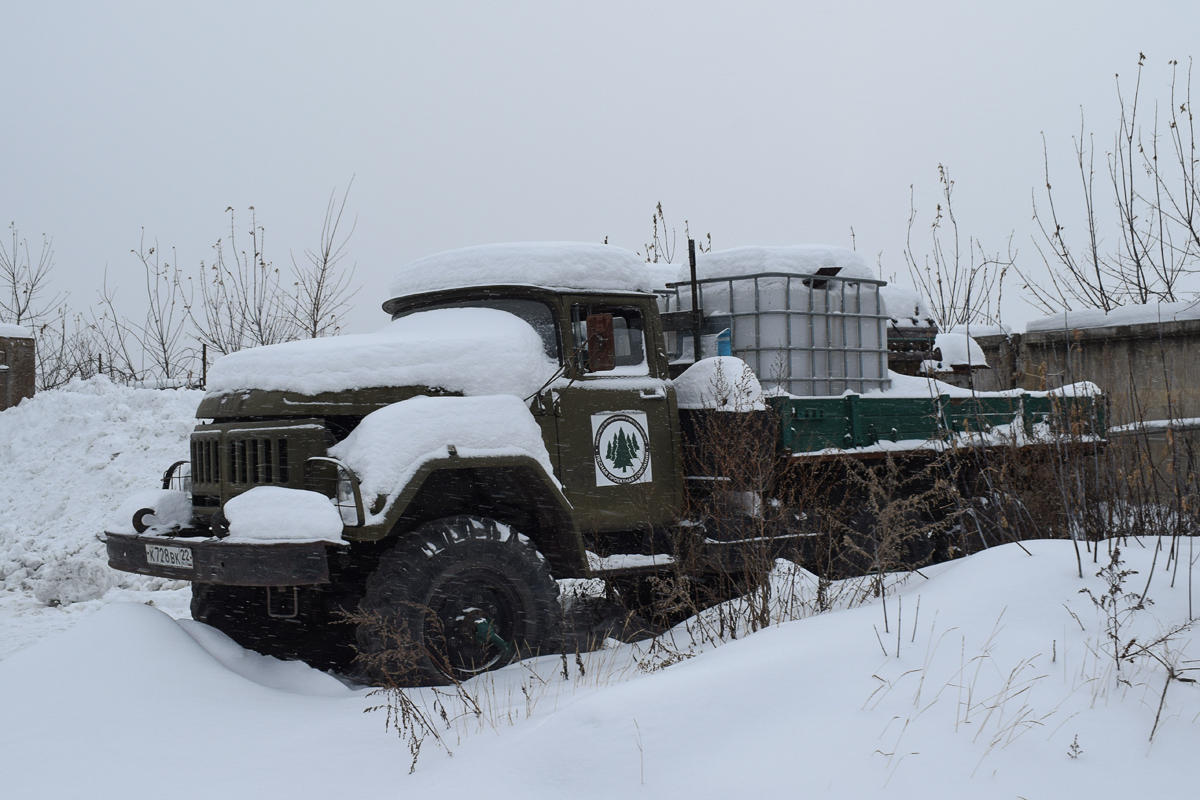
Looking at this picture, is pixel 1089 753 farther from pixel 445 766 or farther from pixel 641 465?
pixel 641 465

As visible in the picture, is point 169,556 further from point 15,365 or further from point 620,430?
point 15,365

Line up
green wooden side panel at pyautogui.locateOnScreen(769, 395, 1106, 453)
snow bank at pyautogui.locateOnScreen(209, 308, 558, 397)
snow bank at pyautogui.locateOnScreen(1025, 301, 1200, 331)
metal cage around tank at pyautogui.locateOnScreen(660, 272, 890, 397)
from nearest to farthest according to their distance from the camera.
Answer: snow bank at pyautogui.locateOnScreen(209, 308, 558, 397) → green wooden side panel at pyautogui.locateOnScreen(769, 395, 1106, 453) → metal cage around tank at pyautogui.locateOnScreen(660, 272, 890, 397) → snow bank at pyautogui.locateOnScreen(1025, 301, 1200, 331)

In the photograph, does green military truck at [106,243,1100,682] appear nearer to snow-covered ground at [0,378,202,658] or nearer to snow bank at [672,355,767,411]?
snow bank at [672,355,767,411]

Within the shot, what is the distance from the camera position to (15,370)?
14.1m

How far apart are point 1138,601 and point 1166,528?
64.0 inches

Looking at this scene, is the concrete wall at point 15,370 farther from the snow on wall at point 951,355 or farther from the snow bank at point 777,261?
the snow on wall at point 951,355

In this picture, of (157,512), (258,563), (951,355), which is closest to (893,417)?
(951,355)

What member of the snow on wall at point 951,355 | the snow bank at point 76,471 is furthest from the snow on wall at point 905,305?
the snow bank at point 76,471

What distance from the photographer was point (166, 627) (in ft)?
16.9

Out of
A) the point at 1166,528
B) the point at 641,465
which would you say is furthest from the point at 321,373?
the point at 1166,528

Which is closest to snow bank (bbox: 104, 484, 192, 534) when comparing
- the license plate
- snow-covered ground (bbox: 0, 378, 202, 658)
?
the license plate

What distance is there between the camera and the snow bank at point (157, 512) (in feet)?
18.4

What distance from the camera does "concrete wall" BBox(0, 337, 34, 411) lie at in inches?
548

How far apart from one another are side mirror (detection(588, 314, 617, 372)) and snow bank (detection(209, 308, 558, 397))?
0.27 metres
